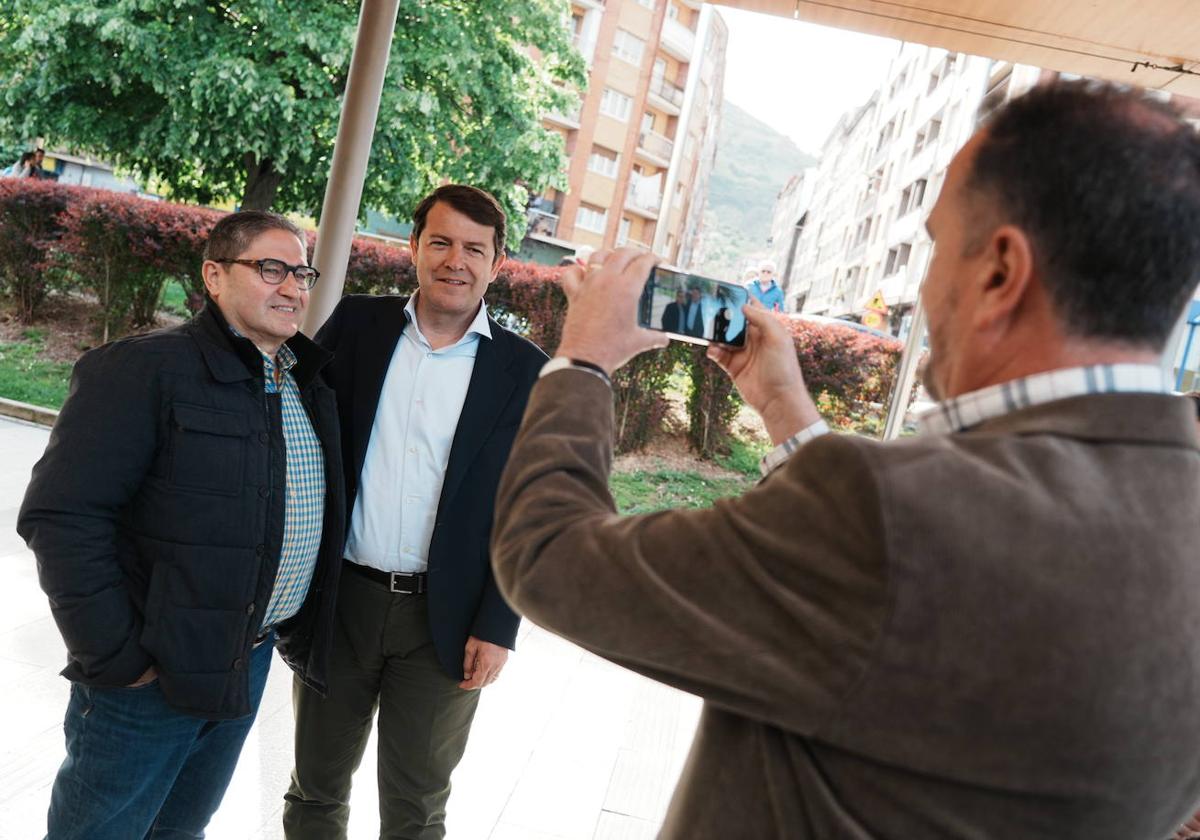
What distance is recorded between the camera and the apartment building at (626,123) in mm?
33688

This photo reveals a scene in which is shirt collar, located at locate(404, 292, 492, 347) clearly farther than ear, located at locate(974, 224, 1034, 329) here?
Yes

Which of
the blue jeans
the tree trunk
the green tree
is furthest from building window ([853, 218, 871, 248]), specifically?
the blue jeans

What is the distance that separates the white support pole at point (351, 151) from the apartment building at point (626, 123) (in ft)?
84.8

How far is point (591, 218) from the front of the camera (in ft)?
121

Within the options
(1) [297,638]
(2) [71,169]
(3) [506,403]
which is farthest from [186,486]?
(2) [71,169]

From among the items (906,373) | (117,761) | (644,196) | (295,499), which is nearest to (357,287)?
(906,373)

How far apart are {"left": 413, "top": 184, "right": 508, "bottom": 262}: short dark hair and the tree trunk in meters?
9.29

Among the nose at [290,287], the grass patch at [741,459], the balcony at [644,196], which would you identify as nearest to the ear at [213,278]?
the nose at [290,287]

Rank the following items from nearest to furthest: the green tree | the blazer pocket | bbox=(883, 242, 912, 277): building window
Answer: the blazer pocket, the green tree, bbox=(883, 242, 912, 277): building window

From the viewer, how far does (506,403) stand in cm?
251

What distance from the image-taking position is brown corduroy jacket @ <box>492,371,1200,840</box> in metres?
0.73

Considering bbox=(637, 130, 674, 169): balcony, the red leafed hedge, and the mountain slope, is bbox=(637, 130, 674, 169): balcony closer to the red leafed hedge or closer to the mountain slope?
the mountain slope

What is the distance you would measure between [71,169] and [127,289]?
30397 millimetres

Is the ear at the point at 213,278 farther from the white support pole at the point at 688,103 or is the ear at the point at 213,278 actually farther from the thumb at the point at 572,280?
the white support pole at the point at 688,103
